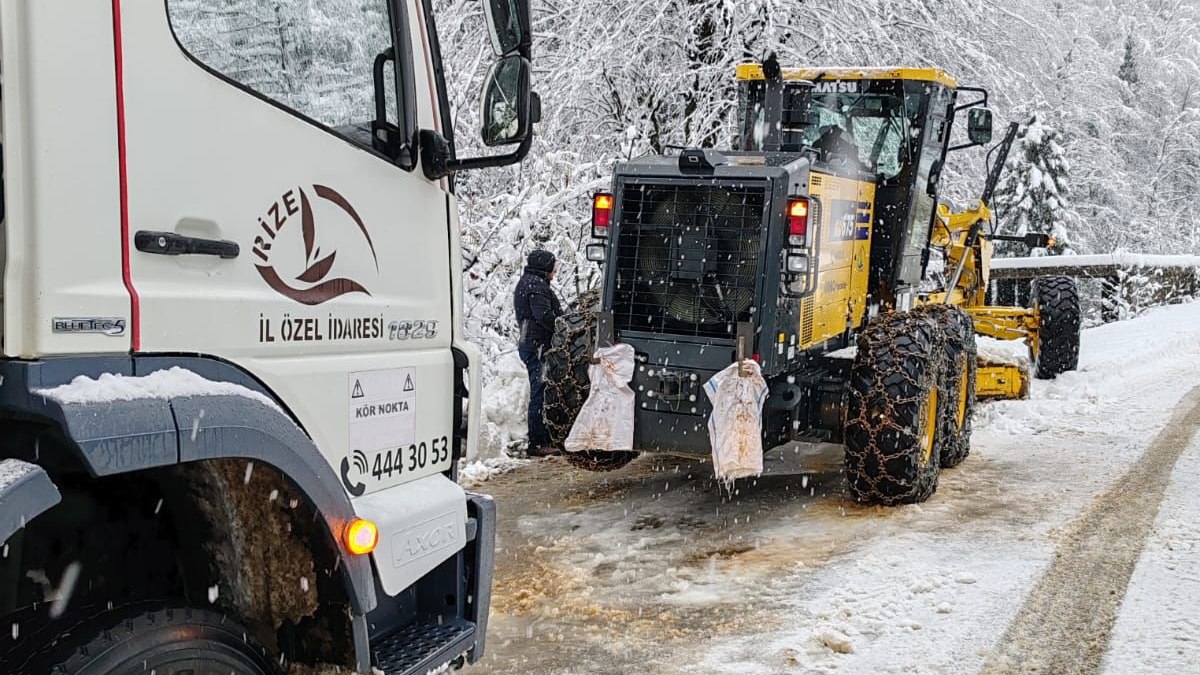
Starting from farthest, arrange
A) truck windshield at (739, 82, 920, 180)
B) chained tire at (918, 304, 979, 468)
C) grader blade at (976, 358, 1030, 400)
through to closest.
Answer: grader blade at (976, 358, 1030, 400) < truck windshield at (739, 82, 920, 180) < chained tire at (918, 304, 979, 468)

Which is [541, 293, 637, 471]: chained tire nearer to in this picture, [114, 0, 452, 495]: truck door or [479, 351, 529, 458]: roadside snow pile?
[479, 351, 529, 458]: roadside snow pile

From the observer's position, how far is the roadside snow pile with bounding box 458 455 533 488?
745 centimetres

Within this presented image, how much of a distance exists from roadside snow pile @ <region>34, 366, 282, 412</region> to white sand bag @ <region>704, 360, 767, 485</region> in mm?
3808

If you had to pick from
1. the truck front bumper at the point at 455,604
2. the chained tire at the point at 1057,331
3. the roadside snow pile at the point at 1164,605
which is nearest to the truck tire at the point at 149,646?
the truck front bumper at the point at 455,604

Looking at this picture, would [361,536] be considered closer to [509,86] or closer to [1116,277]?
[509,86]

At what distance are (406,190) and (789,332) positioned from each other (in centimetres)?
369

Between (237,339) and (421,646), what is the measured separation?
3.75 feet

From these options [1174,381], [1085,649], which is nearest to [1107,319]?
[1174,381]

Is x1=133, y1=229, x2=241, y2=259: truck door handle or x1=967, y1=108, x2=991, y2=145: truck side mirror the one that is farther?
x1=967, y1=108, x2=991, y2=145: truck side mirror

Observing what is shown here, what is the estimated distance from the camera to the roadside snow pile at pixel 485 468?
293 inches

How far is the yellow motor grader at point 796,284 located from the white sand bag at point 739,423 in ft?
0.60

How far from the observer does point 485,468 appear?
7.75 meters

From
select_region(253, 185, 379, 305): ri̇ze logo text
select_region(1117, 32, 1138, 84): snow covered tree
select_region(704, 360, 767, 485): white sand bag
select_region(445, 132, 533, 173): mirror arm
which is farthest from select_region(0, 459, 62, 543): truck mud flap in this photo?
select_region(1117, 32, 1138, 84): snow covered tree

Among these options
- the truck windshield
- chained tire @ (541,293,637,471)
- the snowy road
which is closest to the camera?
the snowy road
